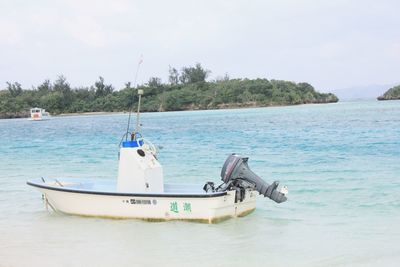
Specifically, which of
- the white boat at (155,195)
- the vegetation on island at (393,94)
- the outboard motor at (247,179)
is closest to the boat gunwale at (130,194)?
the white boat at (155,195)

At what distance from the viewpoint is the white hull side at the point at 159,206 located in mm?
10219

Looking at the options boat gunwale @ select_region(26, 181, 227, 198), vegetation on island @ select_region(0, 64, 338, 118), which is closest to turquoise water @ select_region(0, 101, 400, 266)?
boat gunwale @ select_region(26, 181, 227, 198)

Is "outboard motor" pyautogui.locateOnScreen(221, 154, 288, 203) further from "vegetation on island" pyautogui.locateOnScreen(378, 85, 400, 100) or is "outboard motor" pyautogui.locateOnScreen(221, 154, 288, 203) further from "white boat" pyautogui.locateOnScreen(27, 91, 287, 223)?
"vegetation on island" pyautogui.locateOnScreen(378, 85, 400, 100)

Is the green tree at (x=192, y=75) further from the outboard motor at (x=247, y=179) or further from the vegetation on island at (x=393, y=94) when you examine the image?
the outboard motor at (x=247, y=179)

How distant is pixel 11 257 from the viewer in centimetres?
872

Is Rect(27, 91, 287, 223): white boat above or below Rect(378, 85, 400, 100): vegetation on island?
below

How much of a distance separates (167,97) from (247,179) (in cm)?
11705

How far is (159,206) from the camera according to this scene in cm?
1043

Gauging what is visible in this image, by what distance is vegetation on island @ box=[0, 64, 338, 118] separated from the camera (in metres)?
127

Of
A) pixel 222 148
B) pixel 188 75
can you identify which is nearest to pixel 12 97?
pixel 188 75

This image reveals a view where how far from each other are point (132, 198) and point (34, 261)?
2.45 meters

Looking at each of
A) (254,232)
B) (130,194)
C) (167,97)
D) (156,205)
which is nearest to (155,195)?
(156,205)

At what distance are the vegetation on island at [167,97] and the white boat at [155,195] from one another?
112m

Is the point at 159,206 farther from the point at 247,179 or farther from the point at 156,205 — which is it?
the point at 247,179
